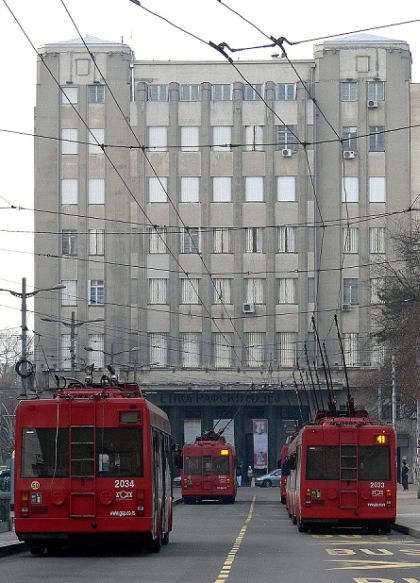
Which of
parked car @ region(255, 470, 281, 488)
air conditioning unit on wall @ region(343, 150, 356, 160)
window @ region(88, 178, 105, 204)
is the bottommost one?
parked car @ region(255, 470, 281, 488)

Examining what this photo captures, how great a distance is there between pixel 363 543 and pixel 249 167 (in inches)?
2308

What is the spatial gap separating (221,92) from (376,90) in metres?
9.07

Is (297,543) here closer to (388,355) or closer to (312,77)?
(388,355)

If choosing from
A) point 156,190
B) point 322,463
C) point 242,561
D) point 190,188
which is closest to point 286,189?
point 190,188

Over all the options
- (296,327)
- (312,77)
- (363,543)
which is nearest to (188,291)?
(296,327)

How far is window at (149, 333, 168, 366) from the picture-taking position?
84438 millimetres

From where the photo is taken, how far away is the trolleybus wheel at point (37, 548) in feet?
75.0

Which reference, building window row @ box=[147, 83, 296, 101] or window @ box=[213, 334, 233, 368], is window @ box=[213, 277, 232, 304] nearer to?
window @ box=[213, 334, 233, 368]

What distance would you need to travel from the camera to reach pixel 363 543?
27.8 metres

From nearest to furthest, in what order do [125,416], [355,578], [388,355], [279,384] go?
1. [355,578]
2. [125,416]
3. [388,355]
4. [279,384]

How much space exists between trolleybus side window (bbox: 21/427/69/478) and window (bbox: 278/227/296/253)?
62721mm

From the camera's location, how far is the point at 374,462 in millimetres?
32000

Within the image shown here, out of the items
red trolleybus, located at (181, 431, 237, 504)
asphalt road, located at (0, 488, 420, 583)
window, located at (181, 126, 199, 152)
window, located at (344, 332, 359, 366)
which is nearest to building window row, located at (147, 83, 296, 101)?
window, located at (181, 126, 199, 152)

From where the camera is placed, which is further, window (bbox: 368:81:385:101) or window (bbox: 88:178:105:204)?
window (bbox: 88:178:105:204)
